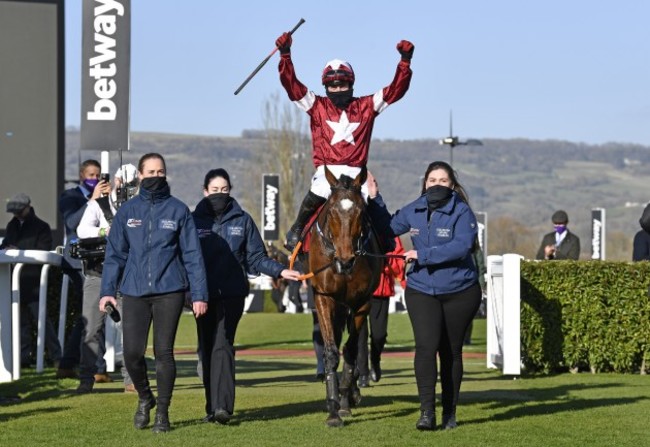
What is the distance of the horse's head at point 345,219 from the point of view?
417 inches

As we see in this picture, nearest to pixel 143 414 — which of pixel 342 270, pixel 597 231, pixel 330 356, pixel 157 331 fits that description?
pixel 157 331

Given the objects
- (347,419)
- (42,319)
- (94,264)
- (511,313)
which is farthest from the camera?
(511,313)

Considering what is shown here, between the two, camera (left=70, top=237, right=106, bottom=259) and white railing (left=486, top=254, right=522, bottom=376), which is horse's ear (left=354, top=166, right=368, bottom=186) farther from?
white railing (left=486, top=254, right=522, bottom=376)

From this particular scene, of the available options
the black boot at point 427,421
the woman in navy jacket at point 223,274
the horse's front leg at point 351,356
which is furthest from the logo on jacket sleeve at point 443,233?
the horse's front leg at point 351,356

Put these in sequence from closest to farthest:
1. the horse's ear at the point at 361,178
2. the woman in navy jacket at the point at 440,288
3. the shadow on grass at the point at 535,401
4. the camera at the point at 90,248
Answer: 1. the woman in navy jacket at the point at 440,288
2. the horse's ear at the point at 361,178
3. the shadow on grass at the point at 535,401
4. the camera at the point at 90,248

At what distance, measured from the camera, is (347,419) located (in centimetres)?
1095

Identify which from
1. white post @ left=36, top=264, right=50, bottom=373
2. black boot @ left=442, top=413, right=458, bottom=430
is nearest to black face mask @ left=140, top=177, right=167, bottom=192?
black boot @ left=442, top=413, right=458, bottom=430

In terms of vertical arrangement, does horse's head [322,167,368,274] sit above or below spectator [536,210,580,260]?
above

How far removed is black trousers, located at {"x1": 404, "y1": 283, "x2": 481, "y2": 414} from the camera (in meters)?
10.3

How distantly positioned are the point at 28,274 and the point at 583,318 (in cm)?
608

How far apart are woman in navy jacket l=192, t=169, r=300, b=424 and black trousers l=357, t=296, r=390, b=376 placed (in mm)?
3280

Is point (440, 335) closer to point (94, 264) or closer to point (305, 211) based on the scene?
point (305, 211)

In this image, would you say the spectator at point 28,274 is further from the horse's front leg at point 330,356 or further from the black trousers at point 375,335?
Result: the horse's front leg at point 330,356

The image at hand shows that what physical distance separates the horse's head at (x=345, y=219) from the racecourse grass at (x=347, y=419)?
4.04 feet
